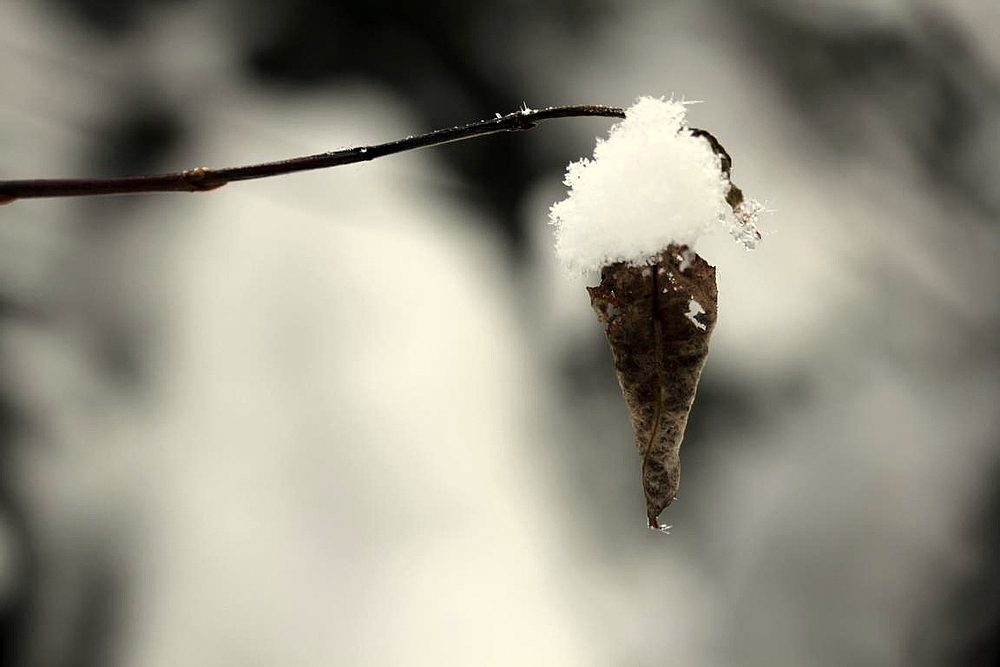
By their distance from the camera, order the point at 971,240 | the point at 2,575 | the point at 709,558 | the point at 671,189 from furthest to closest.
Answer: the point at 971,240 < the point at 709,558 < the point at 2,575 < the point at 671,189

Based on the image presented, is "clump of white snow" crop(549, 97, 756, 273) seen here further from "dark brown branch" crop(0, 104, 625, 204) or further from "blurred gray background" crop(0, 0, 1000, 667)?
"blurred gray background" crop(0, 0, 1000, 667)

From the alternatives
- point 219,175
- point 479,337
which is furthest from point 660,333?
point 479,337

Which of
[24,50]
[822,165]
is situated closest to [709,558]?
[822,165]

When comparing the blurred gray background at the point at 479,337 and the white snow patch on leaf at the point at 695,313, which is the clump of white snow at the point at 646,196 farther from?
the blurred gray background at the point at 479,337

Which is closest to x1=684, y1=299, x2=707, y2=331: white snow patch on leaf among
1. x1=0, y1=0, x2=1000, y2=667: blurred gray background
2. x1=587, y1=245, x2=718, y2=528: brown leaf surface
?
x1=587, y1=245, x2=718, y2=528: brown leaf surface

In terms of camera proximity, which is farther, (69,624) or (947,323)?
(947,323)

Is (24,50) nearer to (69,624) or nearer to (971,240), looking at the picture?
(69,624)

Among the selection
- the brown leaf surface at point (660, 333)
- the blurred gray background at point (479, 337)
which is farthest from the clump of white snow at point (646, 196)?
the blurred gray background at point (479, 337)

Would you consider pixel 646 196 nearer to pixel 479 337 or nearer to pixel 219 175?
pixel 219 175
